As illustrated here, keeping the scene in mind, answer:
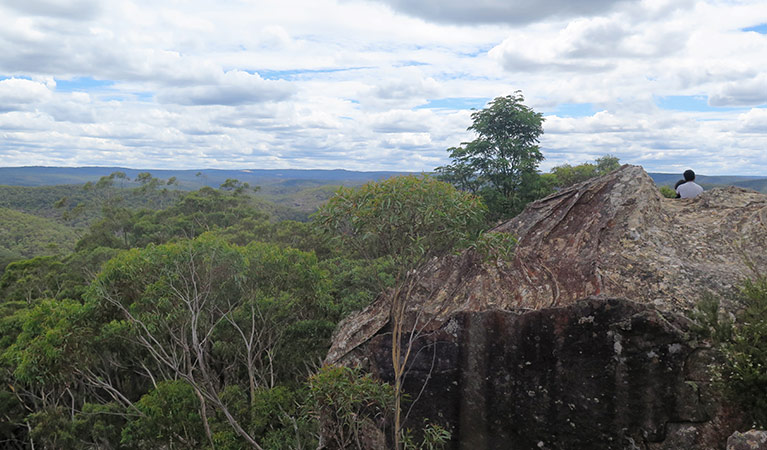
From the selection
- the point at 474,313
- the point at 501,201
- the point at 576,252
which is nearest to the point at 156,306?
the point at 474,313

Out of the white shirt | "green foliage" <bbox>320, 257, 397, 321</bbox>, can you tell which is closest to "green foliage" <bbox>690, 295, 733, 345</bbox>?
the white shirt

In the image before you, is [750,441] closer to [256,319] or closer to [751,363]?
[751,363]

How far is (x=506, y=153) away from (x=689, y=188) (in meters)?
13.2

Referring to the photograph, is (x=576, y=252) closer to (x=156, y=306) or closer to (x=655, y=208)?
(x=655, y=208)

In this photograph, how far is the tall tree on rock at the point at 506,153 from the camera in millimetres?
25406

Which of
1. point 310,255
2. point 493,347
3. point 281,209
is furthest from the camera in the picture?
point 281,209

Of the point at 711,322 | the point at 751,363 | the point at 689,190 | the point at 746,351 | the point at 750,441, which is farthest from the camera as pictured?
the point at 689,190

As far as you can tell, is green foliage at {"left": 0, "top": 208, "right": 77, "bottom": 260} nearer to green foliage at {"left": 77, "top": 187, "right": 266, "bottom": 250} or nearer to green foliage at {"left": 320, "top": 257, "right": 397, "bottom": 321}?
green foliage at {"left": 77, "top": 187, "right": 266, "bottom": 250}

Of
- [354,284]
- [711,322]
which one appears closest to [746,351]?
[711,322]

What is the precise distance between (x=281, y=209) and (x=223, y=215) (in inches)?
3745

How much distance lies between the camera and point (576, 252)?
400 inches

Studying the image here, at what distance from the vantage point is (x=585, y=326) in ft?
27.4

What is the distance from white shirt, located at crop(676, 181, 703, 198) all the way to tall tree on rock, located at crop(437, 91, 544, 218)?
11.8 meters

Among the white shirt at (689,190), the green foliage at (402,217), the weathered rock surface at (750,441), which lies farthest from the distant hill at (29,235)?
the weathered rock surface at (750,441)
